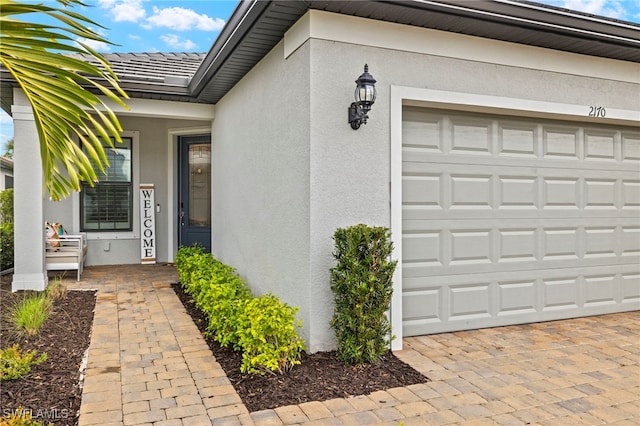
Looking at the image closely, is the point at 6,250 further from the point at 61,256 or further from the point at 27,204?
the point at 27,204

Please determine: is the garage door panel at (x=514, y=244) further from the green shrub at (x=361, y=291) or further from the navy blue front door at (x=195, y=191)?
the navy blue front door at (x=195, y=191)

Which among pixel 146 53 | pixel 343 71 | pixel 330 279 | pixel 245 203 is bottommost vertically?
pixel 330 279

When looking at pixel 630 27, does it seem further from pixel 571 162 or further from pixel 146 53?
pixel 146 53

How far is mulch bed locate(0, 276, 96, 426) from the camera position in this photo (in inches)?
118

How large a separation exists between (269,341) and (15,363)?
73.8 inches

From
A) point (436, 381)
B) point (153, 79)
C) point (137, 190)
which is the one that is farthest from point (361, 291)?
point (137, 190)

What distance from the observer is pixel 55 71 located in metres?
1.85

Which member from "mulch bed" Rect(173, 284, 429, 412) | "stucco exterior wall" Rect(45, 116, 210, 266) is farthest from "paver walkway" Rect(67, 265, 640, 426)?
"stucco exterior wall" Rect(45, 116, 210, 266)

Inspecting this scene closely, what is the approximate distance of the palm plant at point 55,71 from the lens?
168cm

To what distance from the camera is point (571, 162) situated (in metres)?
5.13

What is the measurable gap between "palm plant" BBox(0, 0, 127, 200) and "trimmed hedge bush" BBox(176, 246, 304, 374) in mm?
1749

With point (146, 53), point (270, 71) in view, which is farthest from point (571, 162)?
point (146, 53)

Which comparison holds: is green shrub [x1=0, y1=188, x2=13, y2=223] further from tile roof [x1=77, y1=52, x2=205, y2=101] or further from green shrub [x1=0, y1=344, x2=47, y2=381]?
green shrub [x1=0, y1=344, x2=47, y2=381]

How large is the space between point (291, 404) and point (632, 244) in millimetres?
4593
